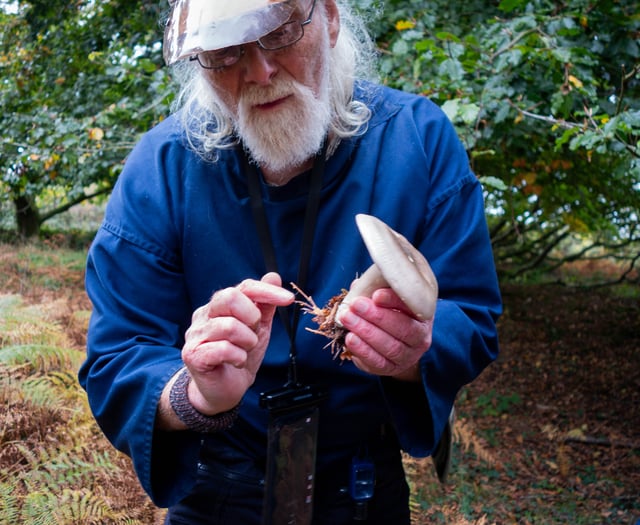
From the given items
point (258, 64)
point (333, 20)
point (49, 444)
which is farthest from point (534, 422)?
point (258, 64)

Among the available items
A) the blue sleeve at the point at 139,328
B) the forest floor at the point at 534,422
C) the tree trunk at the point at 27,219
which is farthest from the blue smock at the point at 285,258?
the tree trunk at the point at 27,219

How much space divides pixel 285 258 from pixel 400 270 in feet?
2.05

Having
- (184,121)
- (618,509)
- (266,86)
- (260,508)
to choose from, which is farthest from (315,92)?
(618,509)

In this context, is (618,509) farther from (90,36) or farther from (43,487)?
(90,36)

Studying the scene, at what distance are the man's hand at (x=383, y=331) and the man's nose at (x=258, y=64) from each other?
808 mm

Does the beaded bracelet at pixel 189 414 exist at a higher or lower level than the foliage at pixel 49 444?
higher

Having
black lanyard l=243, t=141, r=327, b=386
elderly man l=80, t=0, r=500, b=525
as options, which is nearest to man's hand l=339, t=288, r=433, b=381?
elderly man l=80, t=0, r=500, b=525

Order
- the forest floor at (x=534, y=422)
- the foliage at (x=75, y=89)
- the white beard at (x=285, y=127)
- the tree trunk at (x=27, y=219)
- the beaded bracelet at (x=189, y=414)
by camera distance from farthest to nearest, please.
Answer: the tree trunk at (x=27, y=219)
the foliage at (x=75, y=89)
the forest floor at (x=534, y=422)
the white beard at (x=285, y=127)
the beaded bracelet at (x=189, y=414)

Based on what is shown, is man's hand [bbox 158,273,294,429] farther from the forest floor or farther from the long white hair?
the forest floor

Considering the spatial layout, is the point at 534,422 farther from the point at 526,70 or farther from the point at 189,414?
the point at 189,414

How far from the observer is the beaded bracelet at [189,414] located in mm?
1650

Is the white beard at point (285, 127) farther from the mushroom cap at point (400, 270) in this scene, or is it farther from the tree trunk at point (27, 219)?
the tree trunk at point (27, 219)

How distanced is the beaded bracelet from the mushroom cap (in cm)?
64

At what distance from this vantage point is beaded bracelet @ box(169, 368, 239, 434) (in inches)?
65.0
